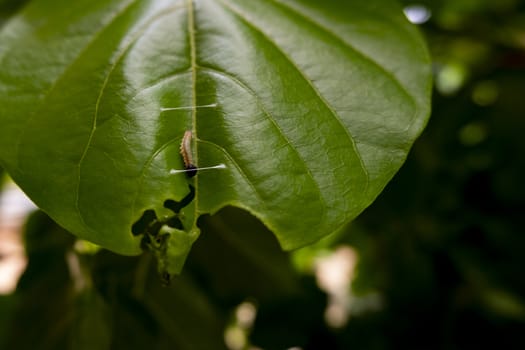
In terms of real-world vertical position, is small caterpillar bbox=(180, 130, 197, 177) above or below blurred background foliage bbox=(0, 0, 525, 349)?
above

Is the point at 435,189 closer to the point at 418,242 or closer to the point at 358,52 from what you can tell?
the point at 418,242

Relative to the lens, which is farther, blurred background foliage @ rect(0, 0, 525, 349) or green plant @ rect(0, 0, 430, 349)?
blurred background foliage @ rect(0, 0, 525, 349)

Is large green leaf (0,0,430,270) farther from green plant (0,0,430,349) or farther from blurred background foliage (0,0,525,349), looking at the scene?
blurred background foliage (0,0,525,349)

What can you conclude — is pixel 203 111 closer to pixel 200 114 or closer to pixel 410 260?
pixel 200 114

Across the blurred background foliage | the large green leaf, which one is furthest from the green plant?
the blurred background foliage

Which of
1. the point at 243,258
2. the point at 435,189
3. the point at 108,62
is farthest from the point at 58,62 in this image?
the point at 435,189

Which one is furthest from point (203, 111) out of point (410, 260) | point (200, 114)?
point (410, 260)
